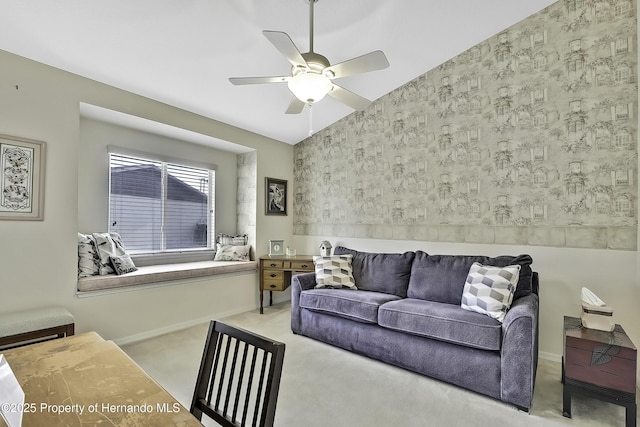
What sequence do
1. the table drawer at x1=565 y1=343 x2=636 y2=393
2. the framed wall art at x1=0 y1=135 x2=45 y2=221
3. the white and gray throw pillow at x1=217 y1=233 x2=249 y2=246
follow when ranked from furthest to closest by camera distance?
1. the white and gray throw pillow at x1=217 y1=233 x2=249 y2=246
2. the framed wall art at x1=0 y1=135 x2=45 y2=221
3. the table drawer at x1=565 y1=343 x2=636 y2=393

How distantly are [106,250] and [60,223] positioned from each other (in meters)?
0.56

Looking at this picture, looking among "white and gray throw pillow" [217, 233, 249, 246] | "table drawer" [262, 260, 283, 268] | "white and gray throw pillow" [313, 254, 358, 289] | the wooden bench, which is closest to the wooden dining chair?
the wooden bench

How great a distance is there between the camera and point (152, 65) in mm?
2926

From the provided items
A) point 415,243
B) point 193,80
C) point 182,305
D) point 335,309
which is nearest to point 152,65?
point 193,80

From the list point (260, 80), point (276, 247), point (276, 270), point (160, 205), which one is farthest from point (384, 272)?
point (160, 205)

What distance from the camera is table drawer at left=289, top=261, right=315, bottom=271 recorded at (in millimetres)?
4207

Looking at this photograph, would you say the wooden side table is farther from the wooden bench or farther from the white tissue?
the wooden bench

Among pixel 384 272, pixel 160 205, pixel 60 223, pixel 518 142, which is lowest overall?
pixel 384 272

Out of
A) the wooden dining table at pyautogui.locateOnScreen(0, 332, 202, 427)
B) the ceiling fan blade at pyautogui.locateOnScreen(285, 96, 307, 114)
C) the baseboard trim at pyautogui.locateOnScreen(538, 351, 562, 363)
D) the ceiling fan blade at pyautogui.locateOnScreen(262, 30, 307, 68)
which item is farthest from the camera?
the baseboard trim at pyautogui.locateOnScreen(538, 351, 562, 363)

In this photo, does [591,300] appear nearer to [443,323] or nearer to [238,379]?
[443,323]

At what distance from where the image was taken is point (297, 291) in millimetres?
3578

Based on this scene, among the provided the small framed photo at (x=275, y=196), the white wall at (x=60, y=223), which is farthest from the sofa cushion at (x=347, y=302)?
the small framed photo at (x=275, y=196)

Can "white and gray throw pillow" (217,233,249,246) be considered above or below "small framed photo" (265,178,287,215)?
below

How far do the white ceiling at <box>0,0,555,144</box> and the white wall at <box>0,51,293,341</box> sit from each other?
15 cm
